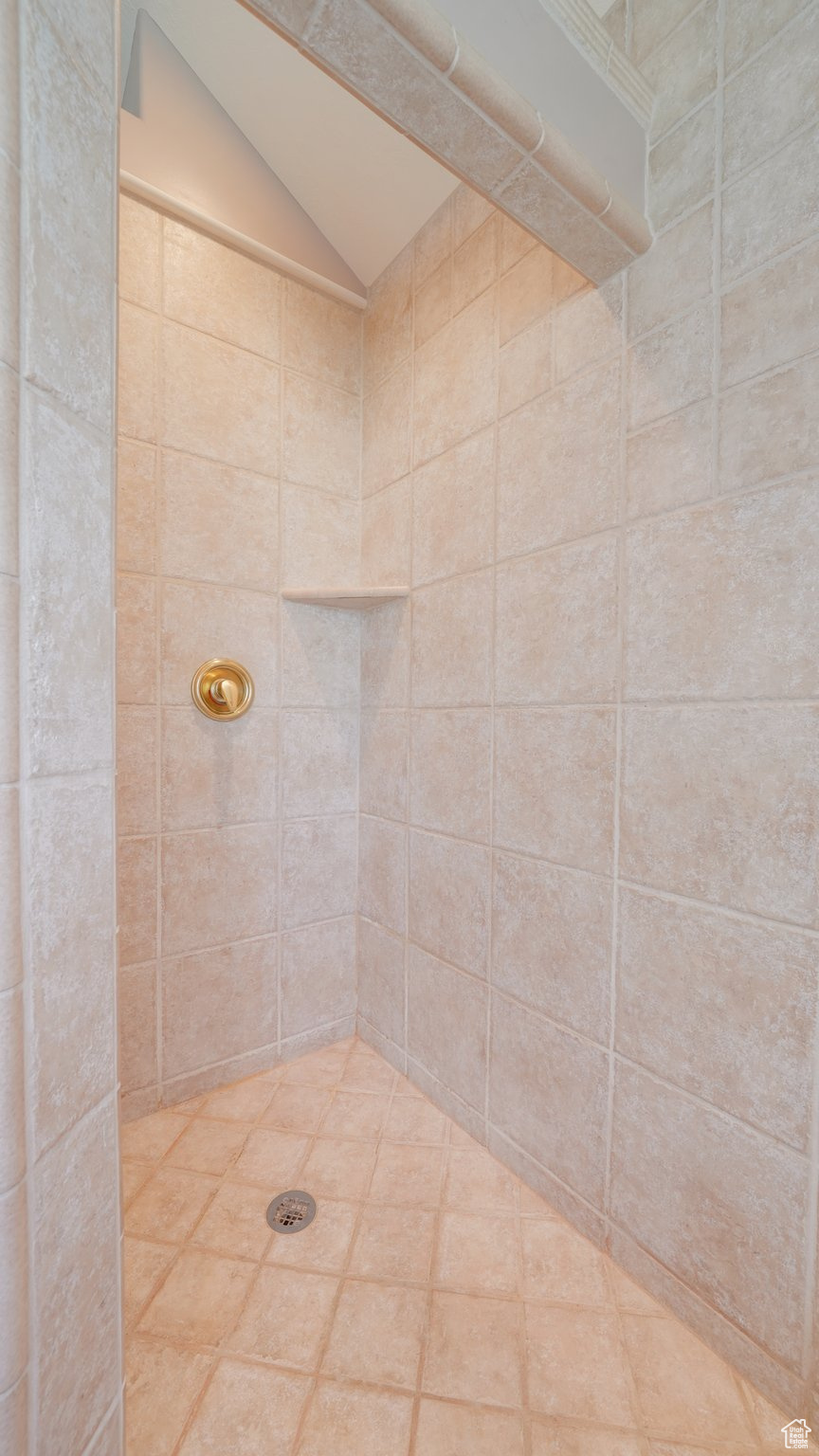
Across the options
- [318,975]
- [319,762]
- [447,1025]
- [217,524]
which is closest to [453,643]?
[319,762]

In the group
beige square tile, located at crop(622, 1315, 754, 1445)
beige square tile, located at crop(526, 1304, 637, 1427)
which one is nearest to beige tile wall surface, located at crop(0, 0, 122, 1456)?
beige square tile, located at crop(526, 1304, 637, 1427)

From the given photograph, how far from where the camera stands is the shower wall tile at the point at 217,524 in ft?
4.15

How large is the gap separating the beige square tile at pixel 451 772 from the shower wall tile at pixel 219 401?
30.0 inches

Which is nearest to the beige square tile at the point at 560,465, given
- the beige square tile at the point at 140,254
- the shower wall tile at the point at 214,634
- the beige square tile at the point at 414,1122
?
the shower wall tile at the point at 214,634

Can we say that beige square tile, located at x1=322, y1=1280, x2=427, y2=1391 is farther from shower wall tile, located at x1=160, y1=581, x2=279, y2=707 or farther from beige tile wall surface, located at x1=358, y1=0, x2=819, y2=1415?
shower wall tile, located at x1=160, y1=581, x2=279, y2=707

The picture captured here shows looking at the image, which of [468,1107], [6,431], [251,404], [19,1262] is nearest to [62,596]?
[6,431]

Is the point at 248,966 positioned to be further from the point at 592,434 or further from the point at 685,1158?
the point at 592,434

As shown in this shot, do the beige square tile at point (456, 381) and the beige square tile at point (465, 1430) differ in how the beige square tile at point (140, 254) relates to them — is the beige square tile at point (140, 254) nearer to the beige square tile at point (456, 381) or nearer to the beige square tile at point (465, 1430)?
the beige square tile at point (456, 381)

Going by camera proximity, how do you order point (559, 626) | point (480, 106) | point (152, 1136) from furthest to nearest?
point (152, 1136), point (559, 626), point (480, 106)

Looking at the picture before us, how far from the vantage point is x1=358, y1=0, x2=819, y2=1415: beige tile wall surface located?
2.35ft

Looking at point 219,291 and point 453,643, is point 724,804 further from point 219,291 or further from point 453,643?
point 219,291

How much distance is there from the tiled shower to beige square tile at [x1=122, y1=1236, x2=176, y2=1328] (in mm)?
11

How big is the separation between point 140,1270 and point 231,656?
1144 mm

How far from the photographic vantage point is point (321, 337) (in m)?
1.49
